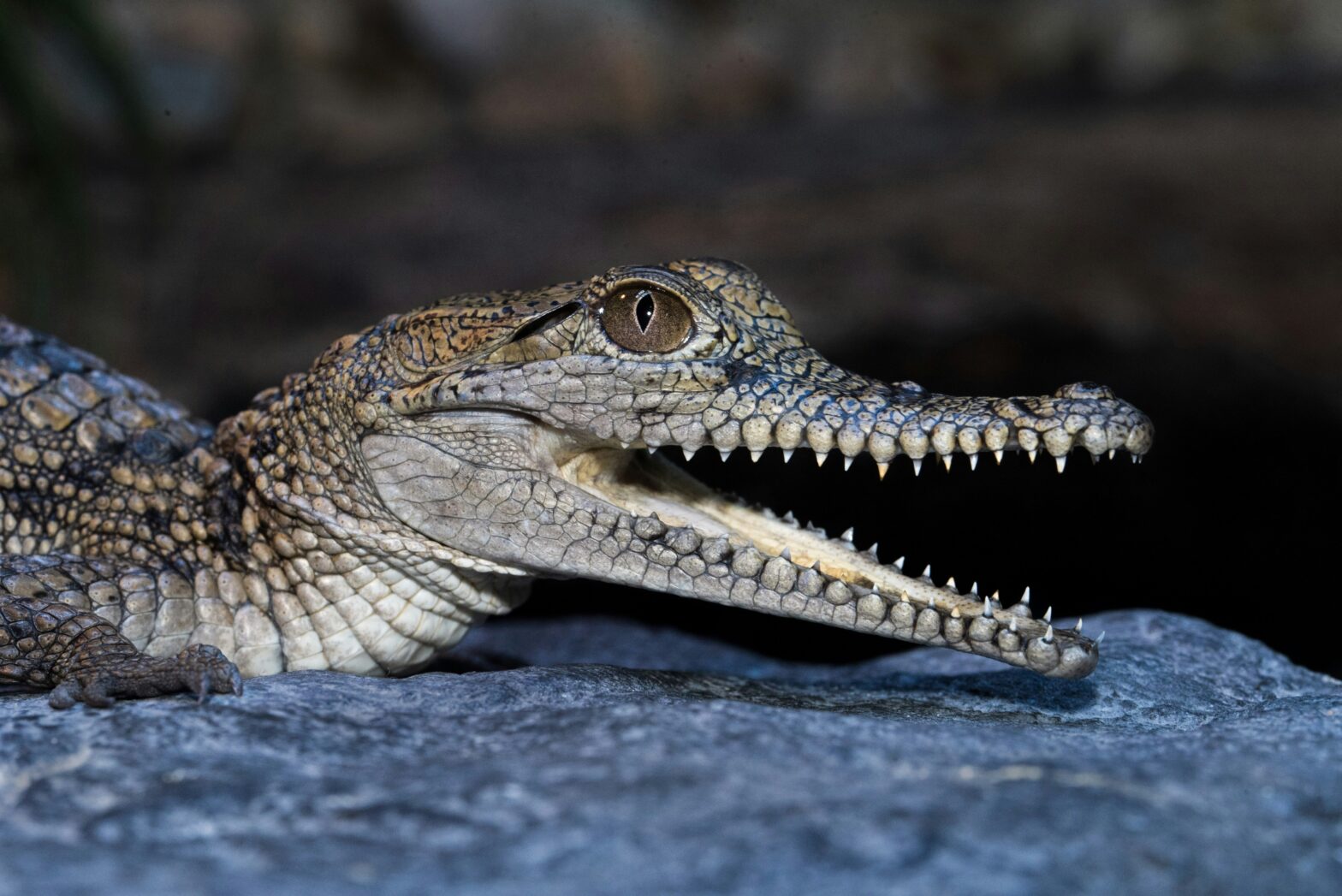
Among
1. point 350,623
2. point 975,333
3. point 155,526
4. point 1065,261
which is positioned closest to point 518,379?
point 350,623

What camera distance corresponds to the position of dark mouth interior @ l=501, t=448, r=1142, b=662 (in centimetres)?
523

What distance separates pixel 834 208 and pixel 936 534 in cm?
409

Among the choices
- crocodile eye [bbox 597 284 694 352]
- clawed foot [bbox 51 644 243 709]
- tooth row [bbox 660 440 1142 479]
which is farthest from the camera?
crocodile eye [bbox 597 284 694 352]

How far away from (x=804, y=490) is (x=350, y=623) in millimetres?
3241

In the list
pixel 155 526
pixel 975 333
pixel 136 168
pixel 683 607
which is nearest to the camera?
pixel 155 526

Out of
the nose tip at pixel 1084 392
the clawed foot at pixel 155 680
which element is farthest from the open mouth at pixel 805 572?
the clawed foot at pixel 155 680

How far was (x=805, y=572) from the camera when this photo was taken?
262cm

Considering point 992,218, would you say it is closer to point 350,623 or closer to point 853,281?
point 853,281

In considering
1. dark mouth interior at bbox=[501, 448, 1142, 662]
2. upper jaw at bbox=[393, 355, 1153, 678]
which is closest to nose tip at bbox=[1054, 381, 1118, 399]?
upper jaw at bbox=[393, 355, 1153, 678]

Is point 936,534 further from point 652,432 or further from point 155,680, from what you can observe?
point 155,680

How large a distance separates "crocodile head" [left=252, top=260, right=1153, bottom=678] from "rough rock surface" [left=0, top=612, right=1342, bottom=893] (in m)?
0.31

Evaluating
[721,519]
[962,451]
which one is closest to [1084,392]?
[962,451]

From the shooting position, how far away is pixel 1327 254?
8766 mm

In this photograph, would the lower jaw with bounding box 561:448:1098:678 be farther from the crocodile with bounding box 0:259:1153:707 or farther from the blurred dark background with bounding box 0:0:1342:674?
the blurred dark background with bounding box 0:0:1342:674
